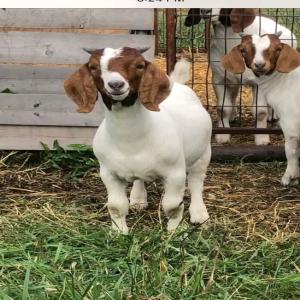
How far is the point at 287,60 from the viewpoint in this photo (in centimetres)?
577

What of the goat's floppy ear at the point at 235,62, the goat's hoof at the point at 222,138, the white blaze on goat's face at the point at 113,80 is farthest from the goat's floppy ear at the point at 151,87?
the goat's hoof at the point at 222,138

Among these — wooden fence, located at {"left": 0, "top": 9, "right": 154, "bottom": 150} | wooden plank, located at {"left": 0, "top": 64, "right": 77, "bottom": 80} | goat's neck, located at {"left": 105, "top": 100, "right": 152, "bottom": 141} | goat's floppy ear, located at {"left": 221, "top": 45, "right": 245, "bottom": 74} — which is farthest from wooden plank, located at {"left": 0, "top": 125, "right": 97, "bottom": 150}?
goat's neck, located at {"left": 105, "top": 100, "right": 152, "bottom": 141}

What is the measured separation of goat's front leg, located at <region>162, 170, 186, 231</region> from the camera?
464 centimetres

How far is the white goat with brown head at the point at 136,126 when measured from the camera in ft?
13.9

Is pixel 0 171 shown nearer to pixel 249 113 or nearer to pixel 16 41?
pixel 16 41

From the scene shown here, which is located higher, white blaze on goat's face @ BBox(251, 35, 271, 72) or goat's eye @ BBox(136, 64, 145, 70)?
goat's eye @ BBox(136, 64, 145, 70)

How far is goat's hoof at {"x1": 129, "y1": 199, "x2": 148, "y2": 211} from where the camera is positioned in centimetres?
551

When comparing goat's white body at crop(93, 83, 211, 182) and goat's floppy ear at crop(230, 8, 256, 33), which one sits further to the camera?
goat's floppy ear at crop(230, 8, 256, 33)

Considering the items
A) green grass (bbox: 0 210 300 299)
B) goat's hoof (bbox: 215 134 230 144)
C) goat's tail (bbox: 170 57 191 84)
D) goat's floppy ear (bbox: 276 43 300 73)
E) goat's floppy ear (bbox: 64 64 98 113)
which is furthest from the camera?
goat's hoof (bbox: 215 134 230 144)

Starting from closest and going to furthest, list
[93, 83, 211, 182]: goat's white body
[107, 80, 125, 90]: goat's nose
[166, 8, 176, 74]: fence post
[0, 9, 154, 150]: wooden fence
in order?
[107, 80, 125, 90]: goat's nose, [93, 83, 211, 182]: goat's white body, [0, 9, 154, 150]: wooden fence, [166, 8, 176, 74]: fence post

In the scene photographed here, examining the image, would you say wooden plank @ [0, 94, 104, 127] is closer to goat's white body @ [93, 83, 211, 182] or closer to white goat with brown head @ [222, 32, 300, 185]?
white goat with brown head @ [222, 32, 300, 185]

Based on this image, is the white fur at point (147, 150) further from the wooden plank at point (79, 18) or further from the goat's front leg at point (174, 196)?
the wooden plank at point (79, 18)

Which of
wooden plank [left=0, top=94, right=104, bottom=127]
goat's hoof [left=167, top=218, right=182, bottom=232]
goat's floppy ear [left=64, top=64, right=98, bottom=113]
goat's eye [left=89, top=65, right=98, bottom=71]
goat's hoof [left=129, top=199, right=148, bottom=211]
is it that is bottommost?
goat's hoof [left=129, top=199, right=148, bottom=211]

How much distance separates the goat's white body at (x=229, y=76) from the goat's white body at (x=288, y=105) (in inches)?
45.1
